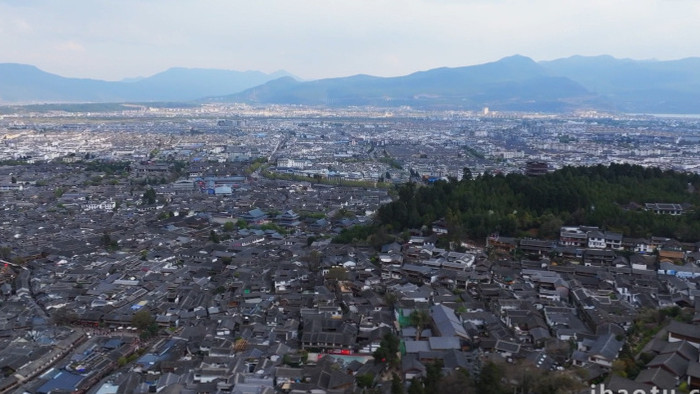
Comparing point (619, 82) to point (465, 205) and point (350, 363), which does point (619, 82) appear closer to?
point (465, 205)

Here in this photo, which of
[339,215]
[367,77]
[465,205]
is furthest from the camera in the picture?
[367,77]

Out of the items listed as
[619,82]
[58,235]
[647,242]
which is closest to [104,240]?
[58,235]

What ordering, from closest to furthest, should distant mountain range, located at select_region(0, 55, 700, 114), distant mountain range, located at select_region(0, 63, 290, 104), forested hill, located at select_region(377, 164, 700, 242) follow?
forested hill, located at select_region(377, 164, 700, 242)
distant mountain range, located at select_region(0, 55, 700, 114)
distant mountain range, located at select_region(0, 63, 290, 104)

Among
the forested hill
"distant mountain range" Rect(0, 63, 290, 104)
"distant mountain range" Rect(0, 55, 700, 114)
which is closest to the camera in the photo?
the forested hill

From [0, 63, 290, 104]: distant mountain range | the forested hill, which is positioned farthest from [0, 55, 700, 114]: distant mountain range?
the forested hill

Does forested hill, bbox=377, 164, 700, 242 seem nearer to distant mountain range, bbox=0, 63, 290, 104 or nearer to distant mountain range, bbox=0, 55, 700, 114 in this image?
distant mountain range, bbox=0, 55, 700, 114

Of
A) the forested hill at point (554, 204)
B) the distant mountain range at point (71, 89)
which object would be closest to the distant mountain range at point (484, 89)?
the distant mountain range at point (71, 89)

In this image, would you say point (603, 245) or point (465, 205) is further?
point (465, 205)

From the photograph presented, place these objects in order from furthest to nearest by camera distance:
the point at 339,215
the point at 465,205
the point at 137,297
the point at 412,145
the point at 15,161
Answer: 1. the point at 412,145
2. the point at 15,161
3. the point at 339,215
4. the point at 465,205
5. the point at 137,297
